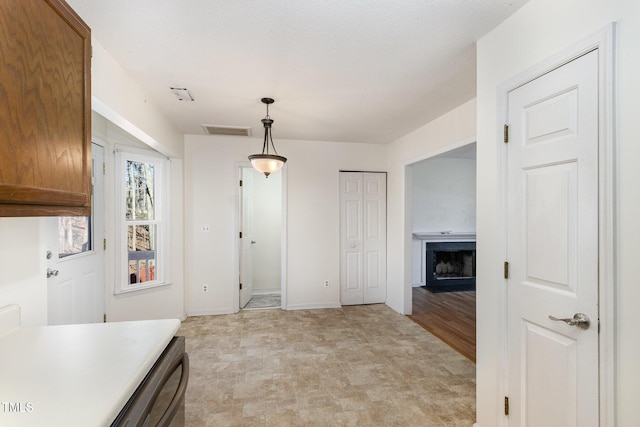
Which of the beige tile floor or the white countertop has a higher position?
the white countertop

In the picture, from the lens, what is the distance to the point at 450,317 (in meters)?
4.12

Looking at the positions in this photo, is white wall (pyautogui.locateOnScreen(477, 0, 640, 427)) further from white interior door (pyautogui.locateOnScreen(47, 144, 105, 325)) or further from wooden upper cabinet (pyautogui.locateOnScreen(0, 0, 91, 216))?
white interior door (pyautogui.locateOnScreen(47, 144, 105, 325))

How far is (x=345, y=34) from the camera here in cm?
179

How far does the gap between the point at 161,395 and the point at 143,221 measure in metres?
3.07

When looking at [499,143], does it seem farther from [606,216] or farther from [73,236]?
[73,236]

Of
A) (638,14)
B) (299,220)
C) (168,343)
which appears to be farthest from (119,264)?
(638,14)

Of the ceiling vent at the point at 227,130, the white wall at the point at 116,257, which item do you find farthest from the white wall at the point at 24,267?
the ceiling vent at the point at 227,130

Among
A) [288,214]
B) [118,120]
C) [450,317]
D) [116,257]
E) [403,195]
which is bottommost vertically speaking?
[450,317]

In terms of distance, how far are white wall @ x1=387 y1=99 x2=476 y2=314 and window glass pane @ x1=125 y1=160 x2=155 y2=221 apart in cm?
332

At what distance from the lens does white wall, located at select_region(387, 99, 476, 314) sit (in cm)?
337

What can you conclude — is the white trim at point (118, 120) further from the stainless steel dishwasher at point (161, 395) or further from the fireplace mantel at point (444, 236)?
the fireplace mantel at point (444, 236)

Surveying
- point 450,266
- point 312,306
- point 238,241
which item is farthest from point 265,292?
point 450,266

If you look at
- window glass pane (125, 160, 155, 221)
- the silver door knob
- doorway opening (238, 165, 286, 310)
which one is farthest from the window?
the silver door knob

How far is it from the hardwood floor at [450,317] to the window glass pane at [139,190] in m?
3.73
